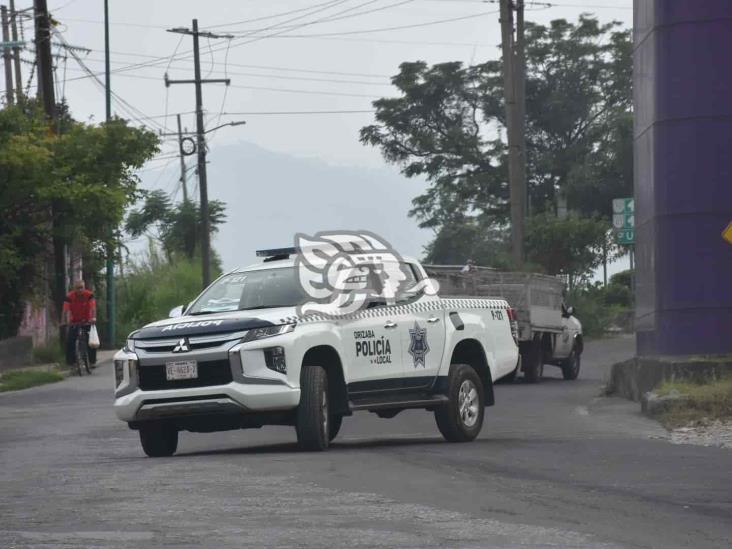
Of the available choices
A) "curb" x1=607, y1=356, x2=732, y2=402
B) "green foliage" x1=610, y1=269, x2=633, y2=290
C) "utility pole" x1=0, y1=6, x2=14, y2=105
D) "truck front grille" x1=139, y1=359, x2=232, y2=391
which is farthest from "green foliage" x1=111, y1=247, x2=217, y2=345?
"truck front grille" x1=139, y1=359, x2=232, y2=391

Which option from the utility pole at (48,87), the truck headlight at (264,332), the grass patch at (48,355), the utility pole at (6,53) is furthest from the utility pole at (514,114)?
the truck headlight at (264,332)

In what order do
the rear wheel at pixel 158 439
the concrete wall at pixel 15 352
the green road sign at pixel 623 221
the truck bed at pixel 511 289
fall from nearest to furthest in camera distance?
the rear wheel at pixel 158 439 → the truck bed at pixel 511 289 → the concrete wall at pixel 15 352 → the green road sign at pixel 623 221

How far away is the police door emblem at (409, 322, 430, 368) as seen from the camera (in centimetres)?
1638

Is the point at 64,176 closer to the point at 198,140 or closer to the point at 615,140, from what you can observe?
the point at 198,140

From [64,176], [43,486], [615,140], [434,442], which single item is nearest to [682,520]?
[43,486]

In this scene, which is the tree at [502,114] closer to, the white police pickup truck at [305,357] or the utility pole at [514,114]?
the utility pole at [514,114]

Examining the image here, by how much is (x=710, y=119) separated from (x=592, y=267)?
3584 cm

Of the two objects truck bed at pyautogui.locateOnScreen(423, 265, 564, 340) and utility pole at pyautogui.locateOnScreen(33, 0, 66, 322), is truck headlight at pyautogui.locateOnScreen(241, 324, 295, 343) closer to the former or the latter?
truck bed at pyautogui.locateOnScreen(423, 265, 564, 340)

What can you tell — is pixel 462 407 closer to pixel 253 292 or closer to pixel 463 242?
pixel 253 292

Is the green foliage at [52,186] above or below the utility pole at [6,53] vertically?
below

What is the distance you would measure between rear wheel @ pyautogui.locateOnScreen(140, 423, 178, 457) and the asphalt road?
0.21 m

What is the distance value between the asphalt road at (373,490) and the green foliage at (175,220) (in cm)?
5175

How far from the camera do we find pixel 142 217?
7138 centimetres

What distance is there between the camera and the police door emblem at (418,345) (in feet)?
53.7
